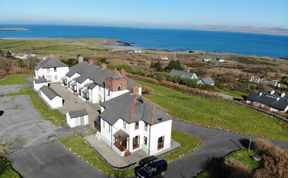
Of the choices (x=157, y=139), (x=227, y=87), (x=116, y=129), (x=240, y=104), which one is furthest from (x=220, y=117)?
(x=227, y=87)

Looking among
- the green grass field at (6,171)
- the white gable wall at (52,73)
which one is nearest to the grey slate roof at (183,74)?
the white gable wall at (52,73)

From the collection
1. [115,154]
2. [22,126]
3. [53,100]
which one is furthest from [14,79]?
[115,154]

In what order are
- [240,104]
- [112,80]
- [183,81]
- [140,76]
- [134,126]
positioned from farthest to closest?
[140,76], [183,81], [240,104], [112,80], [134,126]

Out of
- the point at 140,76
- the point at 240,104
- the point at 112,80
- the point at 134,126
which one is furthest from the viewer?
the point at 140,76

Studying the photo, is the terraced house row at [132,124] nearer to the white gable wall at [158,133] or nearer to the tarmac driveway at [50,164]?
the white gable wall at [158,133]

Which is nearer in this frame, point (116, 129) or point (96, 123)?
point (116, 129)

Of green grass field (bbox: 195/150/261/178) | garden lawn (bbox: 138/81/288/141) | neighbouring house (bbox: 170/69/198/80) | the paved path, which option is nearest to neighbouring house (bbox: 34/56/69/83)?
garden lawn (bbox: 138/81/288/141)

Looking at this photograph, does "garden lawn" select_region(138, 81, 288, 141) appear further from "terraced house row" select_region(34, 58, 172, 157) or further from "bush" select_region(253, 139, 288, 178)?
"terraced house row" select_region(34, 58, 172, 157)

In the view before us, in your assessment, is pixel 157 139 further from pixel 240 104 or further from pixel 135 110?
pixel 240 104
